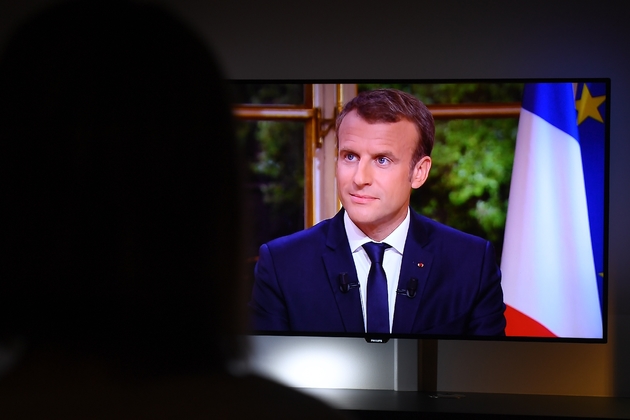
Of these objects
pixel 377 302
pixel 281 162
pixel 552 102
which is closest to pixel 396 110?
pixel 281 162

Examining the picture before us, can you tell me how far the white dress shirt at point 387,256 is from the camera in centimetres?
288

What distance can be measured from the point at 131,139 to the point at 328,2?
9.21ft

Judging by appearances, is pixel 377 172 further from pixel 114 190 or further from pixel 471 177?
pixel 114 190

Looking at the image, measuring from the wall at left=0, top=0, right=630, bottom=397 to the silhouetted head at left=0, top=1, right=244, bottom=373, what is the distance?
2655 millimetres

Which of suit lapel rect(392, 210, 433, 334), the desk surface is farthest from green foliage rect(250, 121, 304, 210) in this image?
the desk surface

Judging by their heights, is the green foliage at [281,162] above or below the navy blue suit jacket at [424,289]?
above

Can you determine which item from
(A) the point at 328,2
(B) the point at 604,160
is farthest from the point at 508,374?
(A) the point at 328,2

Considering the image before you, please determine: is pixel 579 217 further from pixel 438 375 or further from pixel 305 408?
pixel 305 408

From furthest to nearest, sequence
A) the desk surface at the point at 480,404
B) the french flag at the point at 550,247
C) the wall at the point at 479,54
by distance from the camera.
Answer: the wall at the point at 479,54, the french flag at the point at 550,247, the desk surface at the point at 480,404

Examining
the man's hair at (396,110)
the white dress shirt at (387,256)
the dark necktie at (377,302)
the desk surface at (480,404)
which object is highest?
the man's hair at (396,110)

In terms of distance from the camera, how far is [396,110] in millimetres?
2920

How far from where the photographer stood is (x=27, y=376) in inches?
23.0

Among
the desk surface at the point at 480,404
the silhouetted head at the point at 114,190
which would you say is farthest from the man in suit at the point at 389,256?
the silhouetted head at the point at 114,190

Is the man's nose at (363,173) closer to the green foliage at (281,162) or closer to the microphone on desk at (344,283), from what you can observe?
the green foliage at (281,162)
